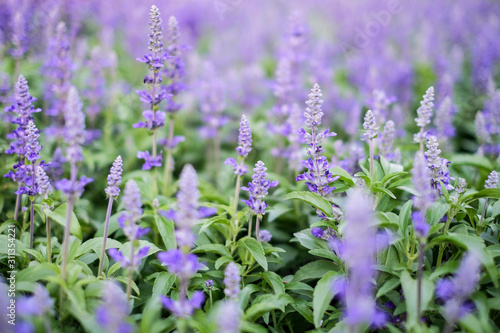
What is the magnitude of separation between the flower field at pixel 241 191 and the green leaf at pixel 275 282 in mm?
26

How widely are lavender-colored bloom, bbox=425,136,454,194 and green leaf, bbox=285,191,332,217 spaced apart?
3.27 feet

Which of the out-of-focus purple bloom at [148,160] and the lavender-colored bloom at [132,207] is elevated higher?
the out-of-focus purple bloom at [148,160]

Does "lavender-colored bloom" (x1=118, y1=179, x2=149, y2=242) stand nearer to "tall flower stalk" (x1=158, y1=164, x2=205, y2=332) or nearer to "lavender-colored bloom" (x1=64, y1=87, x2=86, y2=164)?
"tall flower stalk" (x1=158, y1=164, x2=205, y2=332)

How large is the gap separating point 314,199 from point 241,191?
8.44 ft

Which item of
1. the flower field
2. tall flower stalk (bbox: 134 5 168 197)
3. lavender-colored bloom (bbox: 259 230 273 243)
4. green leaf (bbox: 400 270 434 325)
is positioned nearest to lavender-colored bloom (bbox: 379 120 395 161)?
the flower field

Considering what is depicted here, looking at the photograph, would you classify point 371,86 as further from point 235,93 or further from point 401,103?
point 235,93

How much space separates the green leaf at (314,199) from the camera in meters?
3.65

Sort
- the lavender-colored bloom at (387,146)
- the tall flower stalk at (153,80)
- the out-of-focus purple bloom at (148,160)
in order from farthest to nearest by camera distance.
Answer: the lavender-colored bloom at (387,146) → the out-of-focus purple bloom at (148,160) → the tall flower stalk at (153,80)

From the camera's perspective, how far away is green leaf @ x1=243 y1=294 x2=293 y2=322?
3.04 meters

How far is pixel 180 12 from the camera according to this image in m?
11.9

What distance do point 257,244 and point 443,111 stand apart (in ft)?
11.4

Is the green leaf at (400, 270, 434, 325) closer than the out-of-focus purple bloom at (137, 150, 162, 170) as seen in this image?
Yes

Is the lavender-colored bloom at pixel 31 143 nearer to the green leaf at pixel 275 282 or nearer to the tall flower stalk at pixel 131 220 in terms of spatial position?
the tall flower stalk at pixel 131 220

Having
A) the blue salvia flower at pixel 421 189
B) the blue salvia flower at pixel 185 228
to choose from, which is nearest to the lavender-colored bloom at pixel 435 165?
the blue salvia flower at pixel 421 189
